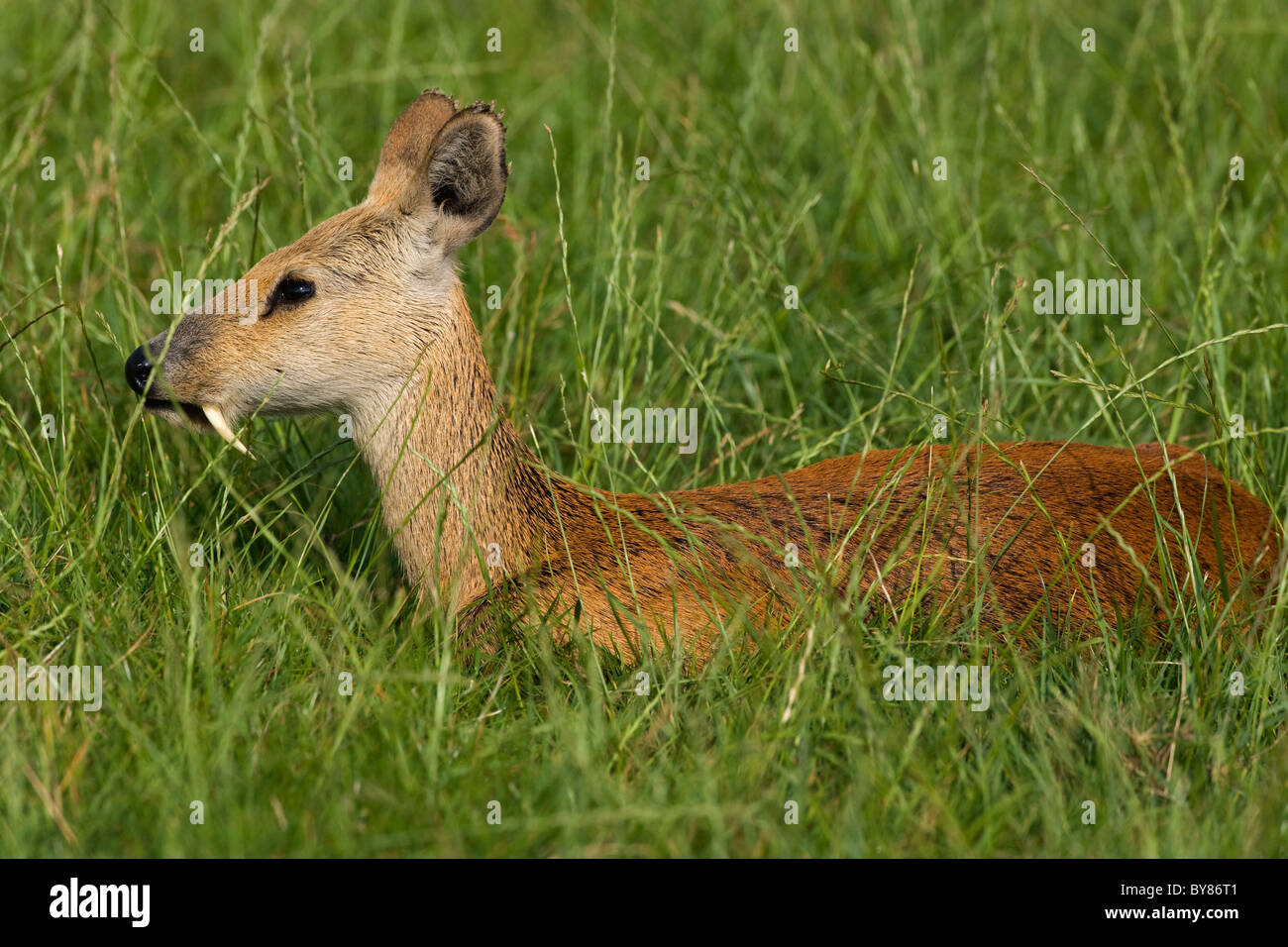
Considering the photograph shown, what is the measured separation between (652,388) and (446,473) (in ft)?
4.98

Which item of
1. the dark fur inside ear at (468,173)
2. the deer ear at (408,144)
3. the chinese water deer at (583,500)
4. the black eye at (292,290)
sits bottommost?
the chinese water deer at (583,500)

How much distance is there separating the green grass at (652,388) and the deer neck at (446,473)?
0.17m

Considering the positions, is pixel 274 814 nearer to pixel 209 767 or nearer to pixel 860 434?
pixel 209 767

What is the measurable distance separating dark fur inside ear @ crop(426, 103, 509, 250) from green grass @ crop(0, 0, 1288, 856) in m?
0.35

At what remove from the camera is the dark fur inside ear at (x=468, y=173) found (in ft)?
13.6

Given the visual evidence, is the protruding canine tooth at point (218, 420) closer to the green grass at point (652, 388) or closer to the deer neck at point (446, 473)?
the green grass at point (652, 388)

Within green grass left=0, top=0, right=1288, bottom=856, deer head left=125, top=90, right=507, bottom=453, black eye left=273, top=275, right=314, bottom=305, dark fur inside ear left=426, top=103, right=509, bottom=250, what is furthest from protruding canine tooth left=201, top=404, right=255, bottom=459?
dark fur inside ear left=426, top=103, right=509, bottom=250

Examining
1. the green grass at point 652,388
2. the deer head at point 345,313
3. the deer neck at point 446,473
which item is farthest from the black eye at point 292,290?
the green grass at point 652,388

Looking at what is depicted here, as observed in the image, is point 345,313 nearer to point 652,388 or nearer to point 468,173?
point 468,173

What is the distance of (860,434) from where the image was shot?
5141mm

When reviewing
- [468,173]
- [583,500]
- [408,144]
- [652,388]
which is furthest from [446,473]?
[652,388]

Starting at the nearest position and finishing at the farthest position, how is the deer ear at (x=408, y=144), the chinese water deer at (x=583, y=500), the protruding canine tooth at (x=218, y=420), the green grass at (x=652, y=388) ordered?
the green grass at (x=652, y=388)
the chinese water deer at (x=583, y=500)
the protruding canine tooth at (x=218, y=420)
the deer ear at (x=408, y=144)

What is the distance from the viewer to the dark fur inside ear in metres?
4.16
